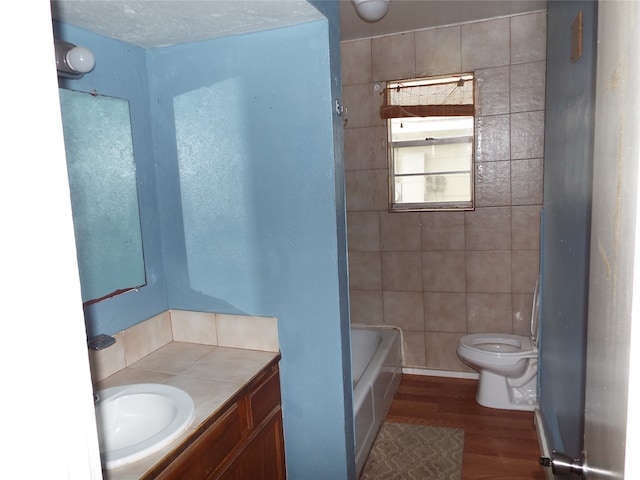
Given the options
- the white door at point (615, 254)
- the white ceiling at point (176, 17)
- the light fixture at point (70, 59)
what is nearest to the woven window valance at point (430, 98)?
the white ceiling at point (176, 17)

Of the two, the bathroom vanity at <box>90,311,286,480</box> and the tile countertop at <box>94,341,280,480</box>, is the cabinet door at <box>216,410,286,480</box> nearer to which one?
the bathroom vanity at <box>90,311,286,480</box>

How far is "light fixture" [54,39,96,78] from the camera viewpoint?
4.51ft

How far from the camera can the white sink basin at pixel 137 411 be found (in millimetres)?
1449

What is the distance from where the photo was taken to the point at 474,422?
2.93 metres

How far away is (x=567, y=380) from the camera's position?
6.18ft

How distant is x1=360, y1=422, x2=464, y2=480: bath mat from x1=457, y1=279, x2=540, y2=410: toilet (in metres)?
0.44

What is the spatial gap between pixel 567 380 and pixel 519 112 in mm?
1867

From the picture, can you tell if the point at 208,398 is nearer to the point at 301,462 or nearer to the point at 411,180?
the point at 301,462

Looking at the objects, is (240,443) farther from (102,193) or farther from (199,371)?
(102,193)

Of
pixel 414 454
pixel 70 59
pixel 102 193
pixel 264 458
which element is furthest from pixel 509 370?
pixel 70 59

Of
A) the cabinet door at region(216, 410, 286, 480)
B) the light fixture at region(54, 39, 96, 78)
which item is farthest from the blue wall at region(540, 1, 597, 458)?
the light fixture at region(54, 39, 96, 78)

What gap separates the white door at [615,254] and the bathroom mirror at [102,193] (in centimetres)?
150

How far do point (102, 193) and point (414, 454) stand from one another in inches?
82.0

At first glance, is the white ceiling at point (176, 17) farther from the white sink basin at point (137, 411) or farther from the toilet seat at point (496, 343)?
the toilet seat at point (496, 343)
